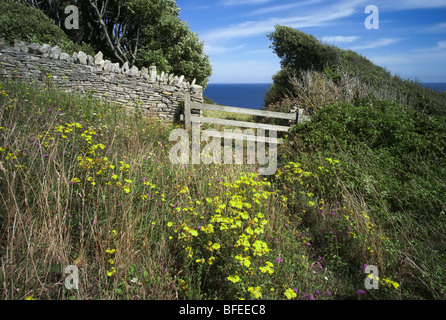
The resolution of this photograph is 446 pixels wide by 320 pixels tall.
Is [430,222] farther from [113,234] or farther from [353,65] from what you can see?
[353,65]

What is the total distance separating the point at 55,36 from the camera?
11.4 meters

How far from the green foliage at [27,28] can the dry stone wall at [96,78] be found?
3169 millimetres

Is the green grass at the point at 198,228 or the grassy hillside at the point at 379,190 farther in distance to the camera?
the grassy hillside at the point at 379,190

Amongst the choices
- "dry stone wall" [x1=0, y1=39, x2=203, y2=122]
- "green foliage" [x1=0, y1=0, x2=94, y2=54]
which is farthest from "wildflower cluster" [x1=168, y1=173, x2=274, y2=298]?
"green foliage" [x1=0, y1=0, x2=94, y2=54]

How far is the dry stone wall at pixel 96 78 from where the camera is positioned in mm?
7559

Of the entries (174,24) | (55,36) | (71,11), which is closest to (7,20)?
(55,36)

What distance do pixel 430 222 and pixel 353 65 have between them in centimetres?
1386

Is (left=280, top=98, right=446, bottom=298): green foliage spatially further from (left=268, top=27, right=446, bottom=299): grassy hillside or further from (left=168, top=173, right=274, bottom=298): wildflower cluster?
(left=168, top=173, right=274, bottom=298): wildflower cluster

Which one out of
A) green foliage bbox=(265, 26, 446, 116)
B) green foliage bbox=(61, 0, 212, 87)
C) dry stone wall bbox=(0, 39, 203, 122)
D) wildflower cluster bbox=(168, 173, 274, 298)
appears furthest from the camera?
green foliage bbox=(61, 0, 212, 87)

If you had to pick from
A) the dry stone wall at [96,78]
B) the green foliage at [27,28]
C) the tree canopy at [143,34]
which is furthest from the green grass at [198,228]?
the tree canopy at [143,34]

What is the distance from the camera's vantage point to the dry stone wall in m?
7.56

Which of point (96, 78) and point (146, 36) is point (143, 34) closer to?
point (146, 36)

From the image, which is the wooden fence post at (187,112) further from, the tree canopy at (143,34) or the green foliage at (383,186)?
the tree canopy at (143,34)

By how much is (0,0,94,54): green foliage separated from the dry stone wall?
3.17m
